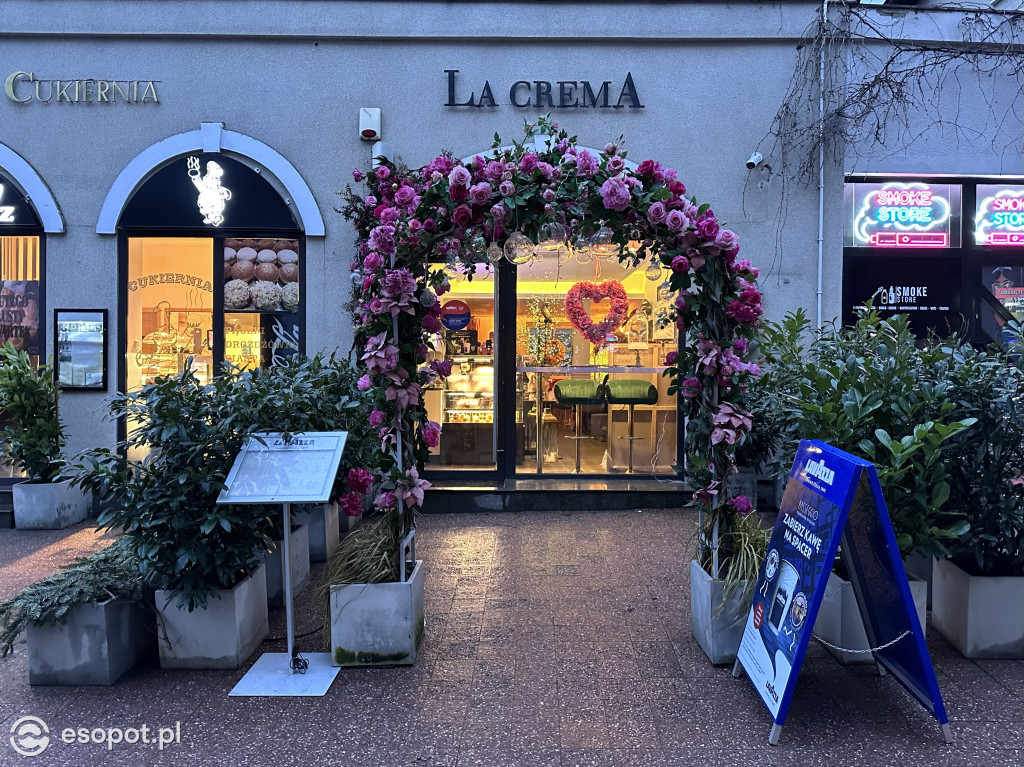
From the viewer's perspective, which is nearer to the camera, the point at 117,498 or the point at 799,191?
the point at 117,498

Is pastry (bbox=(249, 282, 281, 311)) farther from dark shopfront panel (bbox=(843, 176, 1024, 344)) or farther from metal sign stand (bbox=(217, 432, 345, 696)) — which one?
dark shopfront panel (bbox=(843, 176, 1024, 344))

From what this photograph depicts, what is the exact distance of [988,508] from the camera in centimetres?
421

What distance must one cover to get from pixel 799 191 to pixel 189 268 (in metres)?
7.10

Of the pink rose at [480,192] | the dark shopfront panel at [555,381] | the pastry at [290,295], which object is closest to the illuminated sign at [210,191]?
the pastry at [290,295]

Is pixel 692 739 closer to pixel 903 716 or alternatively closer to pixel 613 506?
pixel 903 716

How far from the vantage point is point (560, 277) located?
8898mm

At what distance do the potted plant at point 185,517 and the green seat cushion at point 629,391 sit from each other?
5.26 metres

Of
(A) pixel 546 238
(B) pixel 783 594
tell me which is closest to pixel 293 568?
(A) pixel 546 238

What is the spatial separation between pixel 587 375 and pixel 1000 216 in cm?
511

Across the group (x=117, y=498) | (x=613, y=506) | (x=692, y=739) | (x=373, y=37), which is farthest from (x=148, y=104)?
(x=692, y=739)

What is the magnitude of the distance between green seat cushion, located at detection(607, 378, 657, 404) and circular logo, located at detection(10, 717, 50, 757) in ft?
21.3

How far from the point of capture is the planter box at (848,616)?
4137 mm

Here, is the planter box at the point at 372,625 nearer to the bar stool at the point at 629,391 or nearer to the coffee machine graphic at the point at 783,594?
the coffee machine graphic at the point at 783,594

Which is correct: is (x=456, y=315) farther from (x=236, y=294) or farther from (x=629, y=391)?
(x=236, y=294)
